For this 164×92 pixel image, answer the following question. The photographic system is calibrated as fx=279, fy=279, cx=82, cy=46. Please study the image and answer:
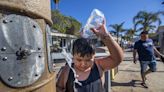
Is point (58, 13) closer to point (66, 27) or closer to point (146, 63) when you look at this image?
point (66, 27)

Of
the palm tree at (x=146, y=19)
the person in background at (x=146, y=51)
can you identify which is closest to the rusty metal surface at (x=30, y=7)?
the person in background at (x=146, y=51)

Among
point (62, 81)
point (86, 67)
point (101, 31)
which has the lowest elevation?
point (62, 81)

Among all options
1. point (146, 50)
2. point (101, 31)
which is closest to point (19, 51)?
point (101, 31)

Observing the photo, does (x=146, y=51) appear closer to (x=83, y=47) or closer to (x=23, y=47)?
(x=83, y=47)

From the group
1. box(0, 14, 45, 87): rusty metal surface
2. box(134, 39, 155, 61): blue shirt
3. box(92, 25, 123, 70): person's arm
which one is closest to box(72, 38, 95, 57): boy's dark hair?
box(92, 25, 123, 70): person's arm

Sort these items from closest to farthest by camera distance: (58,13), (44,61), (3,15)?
(3,15) → (44,61) → (58,13)

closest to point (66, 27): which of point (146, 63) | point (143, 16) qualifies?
point (143, 16)

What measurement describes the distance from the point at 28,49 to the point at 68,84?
0.59 m

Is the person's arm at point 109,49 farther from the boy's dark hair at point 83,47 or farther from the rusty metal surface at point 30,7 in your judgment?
the rusty metal surface at point 30,7

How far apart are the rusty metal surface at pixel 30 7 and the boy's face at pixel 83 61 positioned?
0.42 m

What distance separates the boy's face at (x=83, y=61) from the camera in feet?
7.36

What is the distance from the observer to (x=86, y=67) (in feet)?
7.63

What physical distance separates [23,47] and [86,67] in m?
0.76

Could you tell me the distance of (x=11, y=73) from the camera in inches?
64.7
